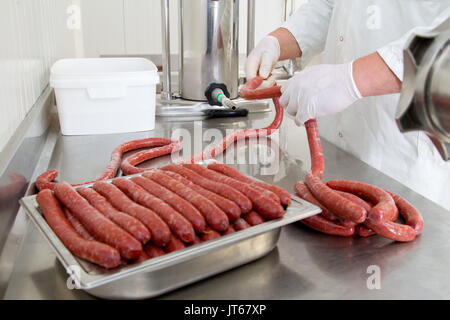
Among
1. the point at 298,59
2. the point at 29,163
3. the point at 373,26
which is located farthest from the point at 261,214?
the point at 298,59

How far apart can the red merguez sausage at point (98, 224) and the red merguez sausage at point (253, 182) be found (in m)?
0.36

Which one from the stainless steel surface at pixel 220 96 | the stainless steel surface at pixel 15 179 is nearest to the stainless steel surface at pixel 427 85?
the stainless steel surface at pixel 15 179

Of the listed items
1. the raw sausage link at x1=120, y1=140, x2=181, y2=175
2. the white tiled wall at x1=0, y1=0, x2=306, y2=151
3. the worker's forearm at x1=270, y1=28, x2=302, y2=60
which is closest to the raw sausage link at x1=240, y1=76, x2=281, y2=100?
the raw sausage link at x1=120, y1=140, x2=181, y2=175

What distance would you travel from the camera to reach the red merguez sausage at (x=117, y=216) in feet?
2.65

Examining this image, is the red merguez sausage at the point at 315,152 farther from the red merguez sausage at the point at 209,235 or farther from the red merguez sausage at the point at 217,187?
the red merguez sausage at the point at 209,235

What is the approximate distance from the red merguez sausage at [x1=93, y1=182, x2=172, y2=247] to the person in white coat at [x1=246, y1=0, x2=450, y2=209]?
0.80m

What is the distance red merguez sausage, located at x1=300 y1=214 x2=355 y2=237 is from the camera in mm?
1079

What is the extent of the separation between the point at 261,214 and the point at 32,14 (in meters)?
1.34

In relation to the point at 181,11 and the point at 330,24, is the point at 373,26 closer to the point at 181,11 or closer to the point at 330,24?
the point at 330,24

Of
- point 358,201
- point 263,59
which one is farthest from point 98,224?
point 263,59

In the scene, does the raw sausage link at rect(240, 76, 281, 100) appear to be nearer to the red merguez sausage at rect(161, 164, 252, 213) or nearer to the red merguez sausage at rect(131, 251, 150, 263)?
the red merguez sausage at rect(161, 164, 252, 213)

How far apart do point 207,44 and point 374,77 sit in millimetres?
997

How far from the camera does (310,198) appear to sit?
1179mm
